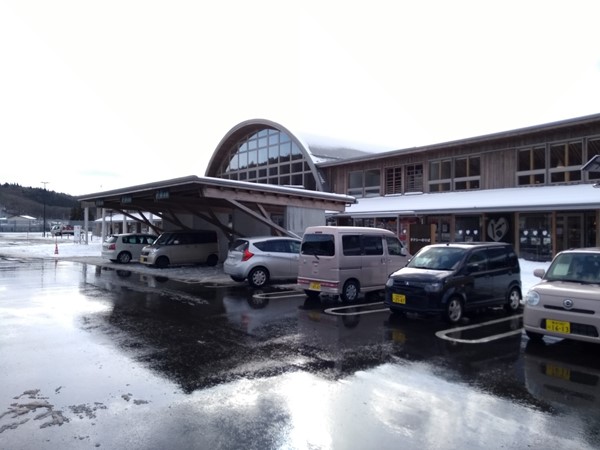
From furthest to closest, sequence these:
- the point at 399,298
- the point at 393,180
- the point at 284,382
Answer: the point at 393,180 → the point at 399,298 → the point at 284,382

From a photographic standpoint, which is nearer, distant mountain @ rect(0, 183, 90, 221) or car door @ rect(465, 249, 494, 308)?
car door @ rect(465, 249, 494, 308)

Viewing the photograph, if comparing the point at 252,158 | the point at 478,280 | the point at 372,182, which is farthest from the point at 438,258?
the point at 252,158

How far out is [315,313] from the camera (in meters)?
9.97

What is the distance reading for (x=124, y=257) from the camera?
22.5 meters

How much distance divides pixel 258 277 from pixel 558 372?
9.44m

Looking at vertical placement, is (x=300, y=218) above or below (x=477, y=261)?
above

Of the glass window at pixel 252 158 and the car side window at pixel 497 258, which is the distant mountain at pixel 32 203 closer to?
the glass window at pixel 252 158

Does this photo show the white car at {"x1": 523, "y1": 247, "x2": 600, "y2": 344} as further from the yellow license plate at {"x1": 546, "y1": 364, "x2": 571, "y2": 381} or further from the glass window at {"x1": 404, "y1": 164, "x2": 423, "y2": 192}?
the glass window at {"x1": 404, "y1": 164, "x2": 423, "y2": 192}

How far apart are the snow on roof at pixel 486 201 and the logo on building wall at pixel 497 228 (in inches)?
45.3

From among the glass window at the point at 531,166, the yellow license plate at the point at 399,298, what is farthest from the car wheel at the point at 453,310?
the glass window at the point at 531,166

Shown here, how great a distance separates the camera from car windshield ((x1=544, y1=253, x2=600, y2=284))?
7.46m

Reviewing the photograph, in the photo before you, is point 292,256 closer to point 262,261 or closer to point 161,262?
point 262,261

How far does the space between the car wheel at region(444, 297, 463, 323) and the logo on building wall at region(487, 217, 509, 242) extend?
41.1ft

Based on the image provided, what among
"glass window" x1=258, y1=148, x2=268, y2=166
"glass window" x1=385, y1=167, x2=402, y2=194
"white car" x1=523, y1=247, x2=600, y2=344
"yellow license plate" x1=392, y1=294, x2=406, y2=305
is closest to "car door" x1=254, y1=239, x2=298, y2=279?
"yellow license plate" x1=392, y1=294, x2=406, y2=305
